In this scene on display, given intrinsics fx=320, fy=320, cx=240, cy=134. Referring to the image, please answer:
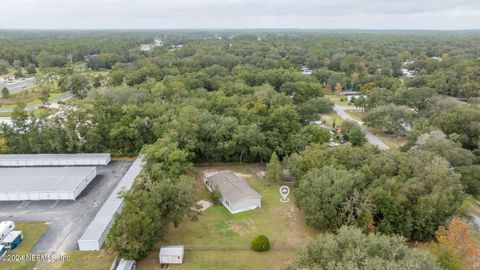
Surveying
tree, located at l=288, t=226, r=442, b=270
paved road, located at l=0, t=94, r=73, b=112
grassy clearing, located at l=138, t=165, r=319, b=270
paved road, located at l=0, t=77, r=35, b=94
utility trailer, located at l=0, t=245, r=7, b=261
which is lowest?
grassy clearing, located at l=138, t=165, r=319, b=270

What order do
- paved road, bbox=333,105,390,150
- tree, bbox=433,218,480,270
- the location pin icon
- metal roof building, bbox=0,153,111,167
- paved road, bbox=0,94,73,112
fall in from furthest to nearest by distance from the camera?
paved road, bbox=0,94,73,112, paved road, bbox=333,105,390,150, metal roof building, bbox=0,153,111,167, the location pin icon, tree, bbox=433,218,480,270

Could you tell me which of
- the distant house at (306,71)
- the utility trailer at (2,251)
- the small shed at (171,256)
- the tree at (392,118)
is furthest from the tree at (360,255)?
the distant house at (306,71)

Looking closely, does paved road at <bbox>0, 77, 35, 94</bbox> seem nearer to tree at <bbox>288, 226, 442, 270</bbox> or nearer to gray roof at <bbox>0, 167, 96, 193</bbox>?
gray roof at <bbox>0, 167, 96, 193</bbox>

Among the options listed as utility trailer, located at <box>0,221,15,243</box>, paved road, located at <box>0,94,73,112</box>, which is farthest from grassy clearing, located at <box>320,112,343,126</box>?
paved road, located at <box>0,94,73,112</box>

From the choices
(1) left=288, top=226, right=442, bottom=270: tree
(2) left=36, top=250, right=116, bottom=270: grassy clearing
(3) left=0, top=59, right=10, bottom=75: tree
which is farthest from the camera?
(3) left=0, top=59, right=10, bottom=75: tree

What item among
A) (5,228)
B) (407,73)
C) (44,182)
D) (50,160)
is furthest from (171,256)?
(407,73)

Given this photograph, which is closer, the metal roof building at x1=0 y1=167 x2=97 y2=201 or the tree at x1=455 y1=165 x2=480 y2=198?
the tree at x1=455 y1=165 x2=480 y2=198

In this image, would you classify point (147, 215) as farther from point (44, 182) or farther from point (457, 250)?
point (457, 250)

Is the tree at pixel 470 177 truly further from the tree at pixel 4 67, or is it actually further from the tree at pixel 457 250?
the tree at pixel 4 67
